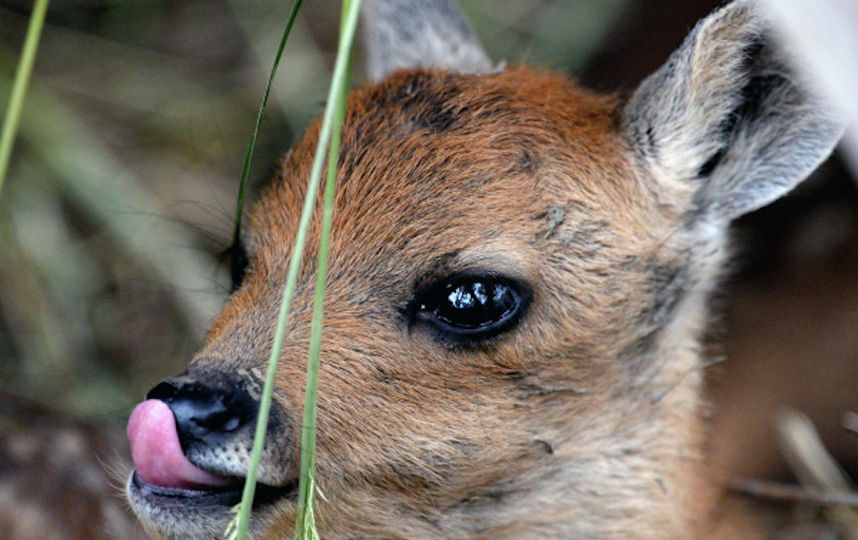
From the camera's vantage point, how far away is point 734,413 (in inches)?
223

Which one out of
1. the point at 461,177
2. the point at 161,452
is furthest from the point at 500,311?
the point at 161,452

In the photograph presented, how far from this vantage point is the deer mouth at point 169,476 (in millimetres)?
2941

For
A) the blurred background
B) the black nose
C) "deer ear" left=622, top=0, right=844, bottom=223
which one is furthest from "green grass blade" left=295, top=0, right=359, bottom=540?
the blurred background

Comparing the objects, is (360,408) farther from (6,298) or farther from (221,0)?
(221,0)

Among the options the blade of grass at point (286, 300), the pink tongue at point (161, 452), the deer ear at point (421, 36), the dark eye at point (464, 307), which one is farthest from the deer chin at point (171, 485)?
the deer ear at point (421, 36)

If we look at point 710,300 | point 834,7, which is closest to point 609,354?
point 710,300

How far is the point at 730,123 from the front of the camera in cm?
393

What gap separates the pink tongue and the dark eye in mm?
829

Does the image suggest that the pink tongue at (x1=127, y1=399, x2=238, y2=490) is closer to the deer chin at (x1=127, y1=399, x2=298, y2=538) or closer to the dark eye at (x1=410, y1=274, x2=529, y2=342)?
the deer chin at (x1=127, y1=399, x2=298, y2=538)

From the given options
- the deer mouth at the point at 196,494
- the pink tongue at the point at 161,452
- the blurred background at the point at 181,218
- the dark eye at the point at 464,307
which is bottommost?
the deer mouth at the point at 196,494

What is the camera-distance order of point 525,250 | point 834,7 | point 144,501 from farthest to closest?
point 525,250
point 144,501
point 834,7

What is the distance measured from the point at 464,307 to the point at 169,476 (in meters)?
1.05

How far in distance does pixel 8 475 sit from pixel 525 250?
9.44 feet

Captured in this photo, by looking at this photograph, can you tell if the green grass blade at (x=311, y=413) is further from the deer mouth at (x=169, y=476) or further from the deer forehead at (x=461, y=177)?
the deer forehead at (x=461, y=177)
